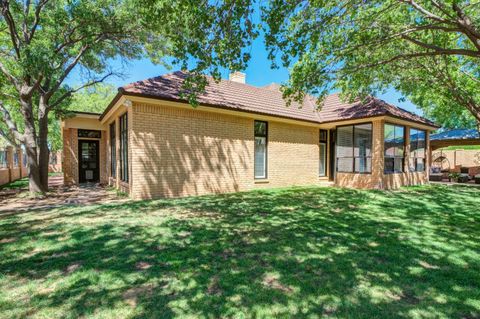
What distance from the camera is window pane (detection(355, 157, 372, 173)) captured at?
42.3 ft

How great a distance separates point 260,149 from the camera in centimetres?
1242

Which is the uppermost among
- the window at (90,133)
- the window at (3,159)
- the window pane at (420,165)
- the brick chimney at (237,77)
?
the brick chimney at (237,77)

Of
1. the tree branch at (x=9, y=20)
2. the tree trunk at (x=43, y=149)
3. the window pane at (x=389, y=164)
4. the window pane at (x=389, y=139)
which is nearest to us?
the tree branch at (x=9, y=20)

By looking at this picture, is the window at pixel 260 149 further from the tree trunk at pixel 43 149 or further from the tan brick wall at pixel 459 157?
the tan brick wall at pixel 459 157

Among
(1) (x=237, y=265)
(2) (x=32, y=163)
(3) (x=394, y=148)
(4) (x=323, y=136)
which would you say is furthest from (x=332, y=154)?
(2) (x=32, y=163)

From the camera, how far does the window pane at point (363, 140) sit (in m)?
12.9

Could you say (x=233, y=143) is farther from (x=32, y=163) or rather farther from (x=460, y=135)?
(x=460, y=135)

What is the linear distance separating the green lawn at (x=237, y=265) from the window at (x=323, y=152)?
8280mm

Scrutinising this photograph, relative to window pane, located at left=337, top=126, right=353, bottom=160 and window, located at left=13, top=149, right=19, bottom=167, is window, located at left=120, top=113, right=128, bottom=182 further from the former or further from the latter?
window, located at left=13, top=149, right=19, bottom=167

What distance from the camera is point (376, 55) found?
9.06m

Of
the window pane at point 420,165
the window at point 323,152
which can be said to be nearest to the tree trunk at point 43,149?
the window at point 323,152

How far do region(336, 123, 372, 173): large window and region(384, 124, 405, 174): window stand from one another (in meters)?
0.81

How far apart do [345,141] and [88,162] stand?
49.0 ft

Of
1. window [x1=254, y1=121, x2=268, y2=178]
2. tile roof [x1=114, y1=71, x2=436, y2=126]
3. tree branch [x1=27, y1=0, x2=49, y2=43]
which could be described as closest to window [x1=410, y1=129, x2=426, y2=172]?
tile roof [x1=114, y1=71, x2=436, y2=126]
